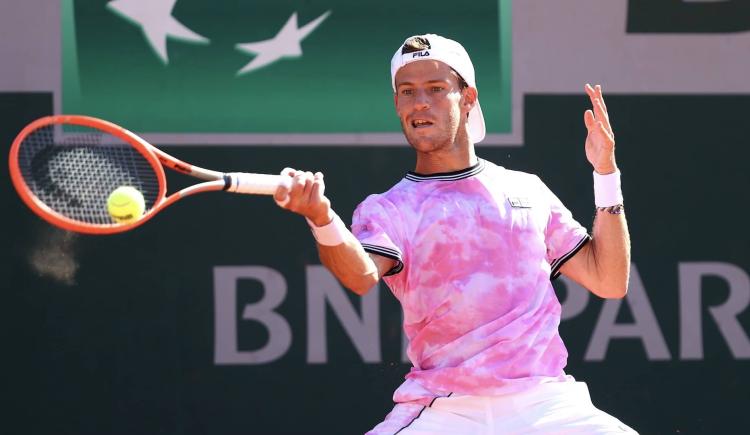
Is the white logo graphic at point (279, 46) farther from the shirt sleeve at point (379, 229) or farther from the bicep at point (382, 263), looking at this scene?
the bicep at point (382, 263)

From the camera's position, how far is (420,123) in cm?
412

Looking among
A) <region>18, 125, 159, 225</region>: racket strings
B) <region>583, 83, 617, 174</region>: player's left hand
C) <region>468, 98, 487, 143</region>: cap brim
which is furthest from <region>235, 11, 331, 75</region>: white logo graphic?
<region>583, 83, 617, 174</region>: player's left hand

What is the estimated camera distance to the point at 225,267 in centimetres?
553

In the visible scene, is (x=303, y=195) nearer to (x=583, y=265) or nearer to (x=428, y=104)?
(x=428, y=104)

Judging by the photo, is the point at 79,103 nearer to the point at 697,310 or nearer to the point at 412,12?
the point at 412,12

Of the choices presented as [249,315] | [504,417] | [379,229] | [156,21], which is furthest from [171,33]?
[504,417]

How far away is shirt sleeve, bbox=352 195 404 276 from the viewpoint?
3918 mm

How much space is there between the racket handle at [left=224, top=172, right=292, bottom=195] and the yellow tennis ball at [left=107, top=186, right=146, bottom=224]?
0.23m

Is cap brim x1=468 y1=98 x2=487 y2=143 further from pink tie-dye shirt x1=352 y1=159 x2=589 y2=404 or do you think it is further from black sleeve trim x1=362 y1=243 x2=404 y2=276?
black sleeve trim x1=362 y1=243 x2=404 y2=276

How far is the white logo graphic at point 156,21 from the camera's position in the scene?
5535 millimetres

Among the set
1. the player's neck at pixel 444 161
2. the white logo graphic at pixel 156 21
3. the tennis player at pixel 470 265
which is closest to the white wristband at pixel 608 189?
the tennis player at pixel 470 265

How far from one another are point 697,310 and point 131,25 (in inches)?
99.4

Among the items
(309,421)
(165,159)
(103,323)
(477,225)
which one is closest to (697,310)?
(309,421)

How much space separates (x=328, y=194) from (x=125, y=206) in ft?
6.69
